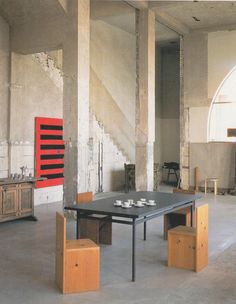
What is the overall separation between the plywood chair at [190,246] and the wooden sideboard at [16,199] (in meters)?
3.53

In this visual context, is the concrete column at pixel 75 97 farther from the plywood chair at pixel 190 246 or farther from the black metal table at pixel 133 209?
the plywood chair at pixel 190 246

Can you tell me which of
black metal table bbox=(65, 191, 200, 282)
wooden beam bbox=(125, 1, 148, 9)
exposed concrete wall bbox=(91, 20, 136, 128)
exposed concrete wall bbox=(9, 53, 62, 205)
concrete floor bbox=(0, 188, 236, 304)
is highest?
wooden beam bbox=(125, 1, 148, 9)

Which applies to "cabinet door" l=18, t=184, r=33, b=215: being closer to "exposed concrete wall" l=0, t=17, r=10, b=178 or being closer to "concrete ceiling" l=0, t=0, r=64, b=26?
"exposed concrete wall" l=0, t=17, r=10, b=178

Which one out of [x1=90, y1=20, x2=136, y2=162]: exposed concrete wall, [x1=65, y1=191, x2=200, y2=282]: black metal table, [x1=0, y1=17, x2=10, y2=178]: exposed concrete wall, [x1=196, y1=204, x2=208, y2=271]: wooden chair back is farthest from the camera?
[x1=90, y1=20, x2=136, y2=162]: exposed concrete wall

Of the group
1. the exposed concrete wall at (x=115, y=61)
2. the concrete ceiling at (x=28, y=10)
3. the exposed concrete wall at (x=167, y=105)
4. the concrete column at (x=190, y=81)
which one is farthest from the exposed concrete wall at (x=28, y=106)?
the exposed concrete wall at (x=167, y=105)

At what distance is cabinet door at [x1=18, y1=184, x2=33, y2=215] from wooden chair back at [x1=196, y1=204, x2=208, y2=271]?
12.7 ft

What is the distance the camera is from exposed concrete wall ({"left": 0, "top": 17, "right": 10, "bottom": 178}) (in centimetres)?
881

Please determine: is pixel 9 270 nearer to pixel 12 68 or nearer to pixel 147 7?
pixel 12 68

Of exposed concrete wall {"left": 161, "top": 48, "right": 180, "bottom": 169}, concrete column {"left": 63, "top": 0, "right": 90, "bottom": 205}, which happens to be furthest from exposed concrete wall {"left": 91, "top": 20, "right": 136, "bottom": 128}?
concrete column {"left": 63, "top": 0, "right": 90, "bottom": 205}

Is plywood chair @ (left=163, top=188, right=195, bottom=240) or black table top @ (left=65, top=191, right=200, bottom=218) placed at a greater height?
black table top @ (left=65, top=191, right=200, bottom=218)

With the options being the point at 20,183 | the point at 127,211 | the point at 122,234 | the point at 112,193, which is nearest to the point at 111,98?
the point at 112,193

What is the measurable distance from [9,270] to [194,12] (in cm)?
900

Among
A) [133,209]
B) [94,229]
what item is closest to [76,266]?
[133,209]

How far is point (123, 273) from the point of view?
4.58 metres
